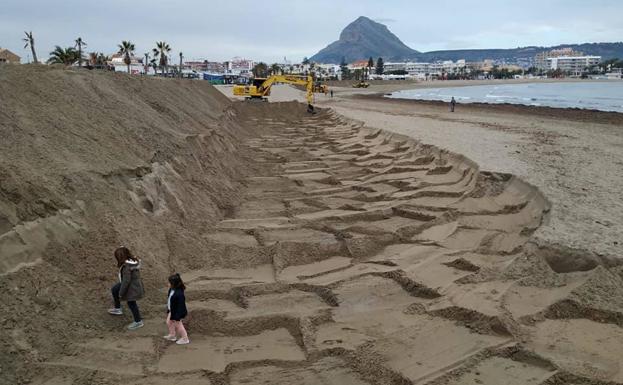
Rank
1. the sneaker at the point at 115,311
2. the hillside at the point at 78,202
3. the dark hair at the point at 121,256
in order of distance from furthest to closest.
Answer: the sneaker at the point at 115,311, the dark hair at the point at 121,256, the hillside at the point at 78,202

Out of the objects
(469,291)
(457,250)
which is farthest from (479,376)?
(457,250)

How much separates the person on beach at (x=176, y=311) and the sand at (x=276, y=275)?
169 millimetres

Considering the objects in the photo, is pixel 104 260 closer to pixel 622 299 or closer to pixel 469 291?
pixel 469 291

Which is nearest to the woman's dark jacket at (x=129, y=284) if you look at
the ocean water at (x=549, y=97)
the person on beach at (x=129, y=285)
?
the person on beach at (x=129, y=285)

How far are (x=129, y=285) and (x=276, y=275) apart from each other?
2.45 metres

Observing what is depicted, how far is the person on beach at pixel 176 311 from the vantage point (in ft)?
18.5

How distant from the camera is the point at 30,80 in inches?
433

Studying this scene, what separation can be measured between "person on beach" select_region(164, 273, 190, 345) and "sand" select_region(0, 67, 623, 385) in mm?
169

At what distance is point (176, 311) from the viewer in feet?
18.6

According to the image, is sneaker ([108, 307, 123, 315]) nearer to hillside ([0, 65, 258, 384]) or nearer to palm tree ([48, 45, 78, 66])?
hillside ([0, 65, 258, 384])

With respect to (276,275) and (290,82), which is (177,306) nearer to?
(276,275)

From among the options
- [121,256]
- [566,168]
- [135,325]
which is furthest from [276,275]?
[566,168]

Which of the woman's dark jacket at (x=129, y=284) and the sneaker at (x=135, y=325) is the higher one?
the woman's dark jacket at (x=129, y=284)

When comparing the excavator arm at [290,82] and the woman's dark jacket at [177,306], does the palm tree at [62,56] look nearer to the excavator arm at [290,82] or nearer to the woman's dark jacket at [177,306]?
the excavator arm at [290,82]
